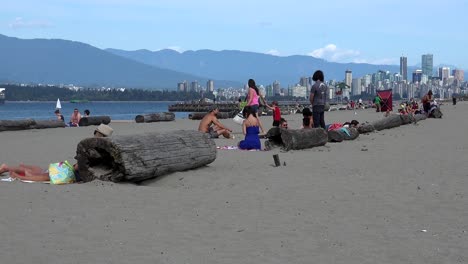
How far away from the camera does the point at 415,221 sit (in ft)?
22.4

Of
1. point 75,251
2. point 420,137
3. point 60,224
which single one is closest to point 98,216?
point 60,224

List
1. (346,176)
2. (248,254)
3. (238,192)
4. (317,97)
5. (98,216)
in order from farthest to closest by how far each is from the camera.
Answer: (317,97)
(346,176)
(238,192)
(98,216)
(248,254)

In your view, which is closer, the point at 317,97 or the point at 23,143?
the point at 317,97

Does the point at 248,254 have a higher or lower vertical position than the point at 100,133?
lower

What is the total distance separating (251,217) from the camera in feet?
23.1

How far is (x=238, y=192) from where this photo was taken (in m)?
8.78

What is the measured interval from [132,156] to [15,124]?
64.0 feet

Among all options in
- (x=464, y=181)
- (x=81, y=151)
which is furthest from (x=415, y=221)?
(x=81, y=151)

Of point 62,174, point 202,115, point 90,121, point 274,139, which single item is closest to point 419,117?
point 202,115

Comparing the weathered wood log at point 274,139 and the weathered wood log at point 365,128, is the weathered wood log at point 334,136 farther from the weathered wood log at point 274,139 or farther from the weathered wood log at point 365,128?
the weathered wood log at point 365,128

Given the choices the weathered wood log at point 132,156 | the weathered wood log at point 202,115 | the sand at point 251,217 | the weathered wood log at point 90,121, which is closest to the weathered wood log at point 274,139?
the sand at point 251,217

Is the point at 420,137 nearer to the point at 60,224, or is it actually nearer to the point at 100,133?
the point at 100,133

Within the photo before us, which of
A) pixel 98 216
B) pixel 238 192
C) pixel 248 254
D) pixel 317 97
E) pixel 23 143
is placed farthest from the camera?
pixel 23 143

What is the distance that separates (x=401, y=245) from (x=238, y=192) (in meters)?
3.32
